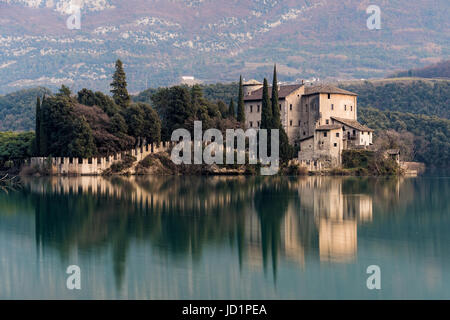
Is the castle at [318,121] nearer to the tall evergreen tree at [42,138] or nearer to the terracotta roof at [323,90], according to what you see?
the terracotta roof at [323,90]

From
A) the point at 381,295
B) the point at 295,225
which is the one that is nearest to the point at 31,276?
the point at 381,295

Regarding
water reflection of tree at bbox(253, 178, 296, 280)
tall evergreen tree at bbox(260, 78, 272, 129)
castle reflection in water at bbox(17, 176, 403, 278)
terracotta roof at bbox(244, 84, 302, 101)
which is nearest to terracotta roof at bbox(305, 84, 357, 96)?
terracotta roof at bbox(244, 84, 302, 101)

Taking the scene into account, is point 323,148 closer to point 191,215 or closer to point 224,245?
point 191,215

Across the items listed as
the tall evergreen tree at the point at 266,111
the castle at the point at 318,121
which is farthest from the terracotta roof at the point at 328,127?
the tall evergreen tree at the point at 266,111

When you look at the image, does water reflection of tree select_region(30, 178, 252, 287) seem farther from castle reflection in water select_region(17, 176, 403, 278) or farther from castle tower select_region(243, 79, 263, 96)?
castle tower select_region(243, 79, 263, 96)

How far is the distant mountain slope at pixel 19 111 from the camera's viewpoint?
11894 cm

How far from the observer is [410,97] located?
4582 inches

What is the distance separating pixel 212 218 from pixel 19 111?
107143 mm

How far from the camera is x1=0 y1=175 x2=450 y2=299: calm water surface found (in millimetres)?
15609

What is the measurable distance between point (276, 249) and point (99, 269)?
5.45 meters

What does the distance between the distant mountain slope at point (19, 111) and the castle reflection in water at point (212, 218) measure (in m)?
79.6

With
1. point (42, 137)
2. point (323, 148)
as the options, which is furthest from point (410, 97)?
point (42, 137)

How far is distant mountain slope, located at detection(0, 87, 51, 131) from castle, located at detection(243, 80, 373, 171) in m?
59.7
